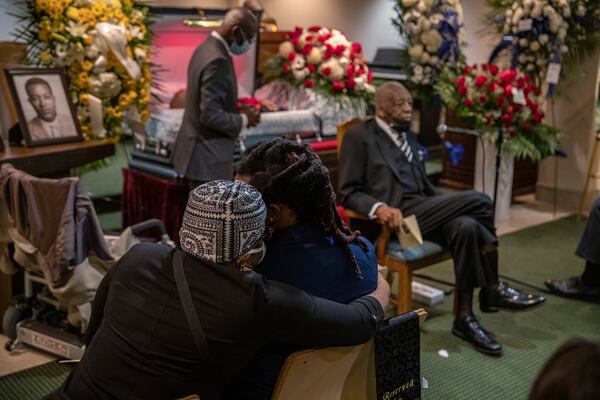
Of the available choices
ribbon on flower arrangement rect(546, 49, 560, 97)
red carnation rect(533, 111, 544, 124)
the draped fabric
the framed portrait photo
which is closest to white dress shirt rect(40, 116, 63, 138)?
the framed portrait photo

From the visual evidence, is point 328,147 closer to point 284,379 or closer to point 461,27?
point 461,27

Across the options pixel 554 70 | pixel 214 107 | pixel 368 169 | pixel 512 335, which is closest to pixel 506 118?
Result: pixel 554 70

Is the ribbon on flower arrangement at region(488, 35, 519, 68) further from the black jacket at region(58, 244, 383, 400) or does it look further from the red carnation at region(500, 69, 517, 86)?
the black jacket at region(58, 244, 383, 400)

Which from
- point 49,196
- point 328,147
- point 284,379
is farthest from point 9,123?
point 284,379

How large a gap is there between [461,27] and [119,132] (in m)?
2.88

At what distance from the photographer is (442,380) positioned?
2.91 meters

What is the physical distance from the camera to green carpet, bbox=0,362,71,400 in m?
2.71

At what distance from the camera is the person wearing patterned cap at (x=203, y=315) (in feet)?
4.67

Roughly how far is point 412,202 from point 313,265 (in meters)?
1.73

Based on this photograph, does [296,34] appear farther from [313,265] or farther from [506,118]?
[313,265]

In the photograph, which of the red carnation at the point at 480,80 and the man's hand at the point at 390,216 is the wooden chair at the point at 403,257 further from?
the red carnation at the point at 480,80

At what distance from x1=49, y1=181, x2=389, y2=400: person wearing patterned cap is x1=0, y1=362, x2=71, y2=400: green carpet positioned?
52.0 inches

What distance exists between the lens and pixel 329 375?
1.55 metres

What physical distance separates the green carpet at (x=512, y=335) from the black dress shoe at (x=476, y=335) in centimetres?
3
